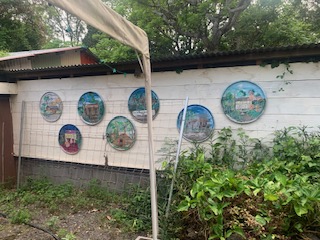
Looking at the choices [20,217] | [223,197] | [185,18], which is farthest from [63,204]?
[185,18]

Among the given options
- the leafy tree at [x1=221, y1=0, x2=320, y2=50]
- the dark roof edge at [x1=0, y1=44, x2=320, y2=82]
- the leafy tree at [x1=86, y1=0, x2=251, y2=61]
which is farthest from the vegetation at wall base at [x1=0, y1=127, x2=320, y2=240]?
the leafy tree at [x1=221, y1=0, x2=320, y2=50]

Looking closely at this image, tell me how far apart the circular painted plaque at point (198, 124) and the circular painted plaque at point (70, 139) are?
7.23 ft

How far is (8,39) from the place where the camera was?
59.8 feet

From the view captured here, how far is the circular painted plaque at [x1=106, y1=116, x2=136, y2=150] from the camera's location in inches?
189

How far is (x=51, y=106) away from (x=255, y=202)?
4.41 meters

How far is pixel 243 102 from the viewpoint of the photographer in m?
3.97

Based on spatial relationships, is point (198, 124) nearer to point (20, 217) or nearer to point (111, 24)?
point (111, 24)

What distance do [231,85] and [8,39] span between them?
1895 centimetres

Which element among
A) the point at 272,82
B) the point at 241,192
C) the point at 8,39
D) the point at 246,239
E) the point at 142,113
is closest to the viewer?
the point at 246,239

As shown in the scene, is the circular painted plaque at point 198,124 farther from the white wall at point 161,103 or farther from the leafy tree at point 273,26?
the leafy tree at point 273,26

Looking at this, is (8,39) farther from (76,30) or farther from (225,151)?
(225,151)

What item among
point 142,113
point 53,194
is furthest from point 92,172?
point 142,113

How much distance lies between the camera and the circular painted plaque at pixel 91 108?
5.02m

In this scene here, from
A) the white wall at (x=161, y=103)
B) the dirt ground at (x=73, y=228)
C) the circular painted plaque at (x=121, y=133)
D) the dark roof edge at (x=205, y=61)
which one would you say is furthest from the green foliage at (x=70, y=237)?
the dark roof edge at (x=205, y=61)
